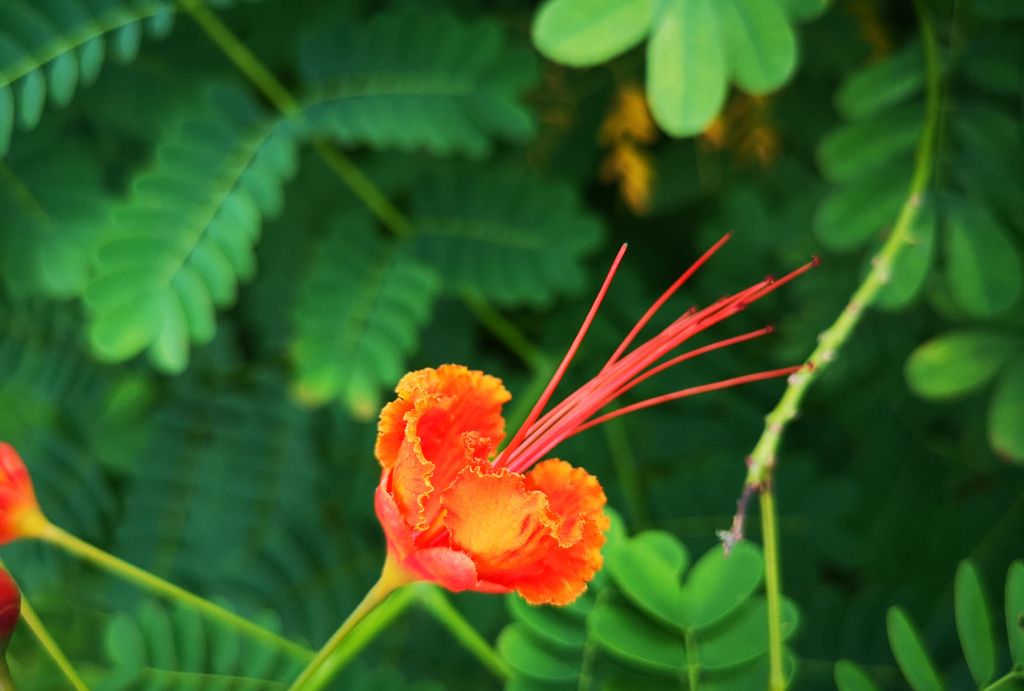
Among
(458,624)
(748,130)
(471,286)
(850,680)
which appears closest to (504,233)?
(471,286)

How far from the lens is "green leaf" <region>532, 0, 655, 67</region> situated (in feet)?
3.02

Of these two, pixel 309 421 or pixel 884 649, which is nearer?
pixel 884 649

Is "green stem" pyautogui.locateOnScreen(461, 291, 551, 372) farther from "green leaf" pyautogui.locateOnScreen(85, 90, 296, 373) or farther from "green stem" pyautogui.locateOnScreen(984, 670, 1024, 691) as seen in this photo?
"green stem" pyautogui.locateOnScreen(984, 670, 1024, 691)

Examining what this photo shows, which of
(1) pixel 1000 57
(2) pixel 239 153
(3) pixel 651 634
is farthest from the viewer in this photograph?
(2) pixel 239 153

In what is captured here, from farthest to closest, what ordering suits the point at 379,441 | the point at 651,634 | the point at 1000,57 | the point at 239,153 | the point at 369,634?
the point at 239,153 → the point at 1000,57 → the point at 369,634 → the point at 651,634 → the point at 379,441

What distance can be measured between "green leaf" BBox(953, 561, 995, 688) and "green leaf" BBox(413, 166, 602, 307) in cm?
72

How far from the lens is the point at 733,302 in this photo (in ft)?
2.52

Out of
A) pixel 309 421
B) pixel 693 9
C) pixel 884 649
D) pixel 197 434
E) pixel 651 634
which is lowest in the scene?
pixel 884 649

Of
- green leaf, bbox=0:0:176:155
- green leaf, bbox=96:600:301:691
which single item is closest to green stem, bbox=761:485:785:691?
green leaf, bbox=96:600:301:691

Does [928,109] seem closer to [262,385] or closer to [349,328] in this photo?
[349,328]

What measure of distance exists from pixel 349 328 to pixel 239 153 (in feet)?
0.88

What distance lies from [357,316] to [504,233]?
258 millimetres

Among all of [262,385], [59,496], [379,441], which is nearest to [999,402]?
[379,441]

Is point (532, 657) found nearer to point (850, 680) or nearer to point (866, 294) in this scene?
point (850, 680)
